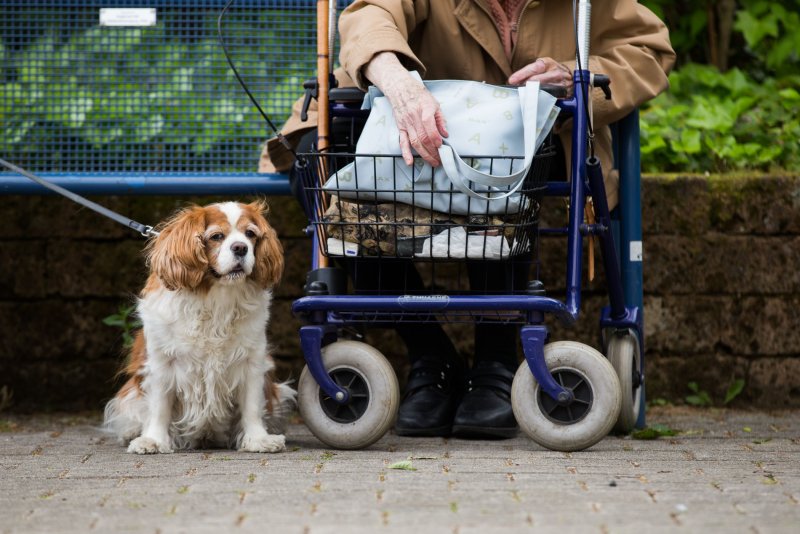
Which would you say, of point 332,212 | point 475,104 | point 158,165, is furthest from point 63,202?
point 475,104

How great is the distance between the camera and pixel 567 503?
2.77 metres

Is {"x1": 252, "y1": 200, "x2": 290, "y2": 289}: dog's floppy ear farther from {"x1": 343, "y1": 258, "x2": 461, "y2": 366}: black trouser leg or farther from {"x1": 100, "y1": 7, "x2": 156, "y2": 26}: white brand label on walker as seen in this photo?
{"x1": 100, "y1": 7, "x2": 156, "y2": 26}: white brand label on walker

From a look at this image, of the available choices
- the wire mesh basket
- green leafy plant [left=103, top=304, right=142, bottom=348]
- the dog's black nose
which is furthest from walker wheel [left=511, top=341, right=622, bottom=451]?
green leafy plant [left=103, top=304, right=142, bottom=348]

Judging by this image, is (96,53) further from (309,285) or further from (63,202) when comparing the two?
(309,285)

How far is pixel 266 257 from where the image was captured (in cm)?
377

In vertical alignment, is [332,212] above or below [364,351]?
above

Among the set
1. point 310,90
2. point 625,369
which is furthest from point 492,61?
point 625,369

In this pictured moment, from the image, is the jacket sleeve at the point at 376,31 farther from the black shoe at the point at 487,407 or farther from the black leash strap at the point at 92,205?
the black shoe at the point at 487,407

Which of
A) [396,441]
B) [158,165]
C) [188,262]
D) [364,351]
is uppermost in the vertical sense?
[158,165]

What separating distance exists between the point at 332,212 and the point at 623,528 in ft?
4.92

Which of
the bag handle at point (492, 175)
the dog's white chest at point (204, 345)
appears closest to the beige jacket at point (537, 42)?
the bag handle at point (492, 175)

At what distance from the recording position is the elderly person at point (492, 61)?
12.5 feet

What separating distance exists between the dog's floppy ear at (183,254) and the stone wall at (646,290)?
1292 millimetres

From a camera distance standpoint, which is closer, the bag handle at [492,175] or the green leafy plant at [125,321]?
the bag handle at [492,175]
